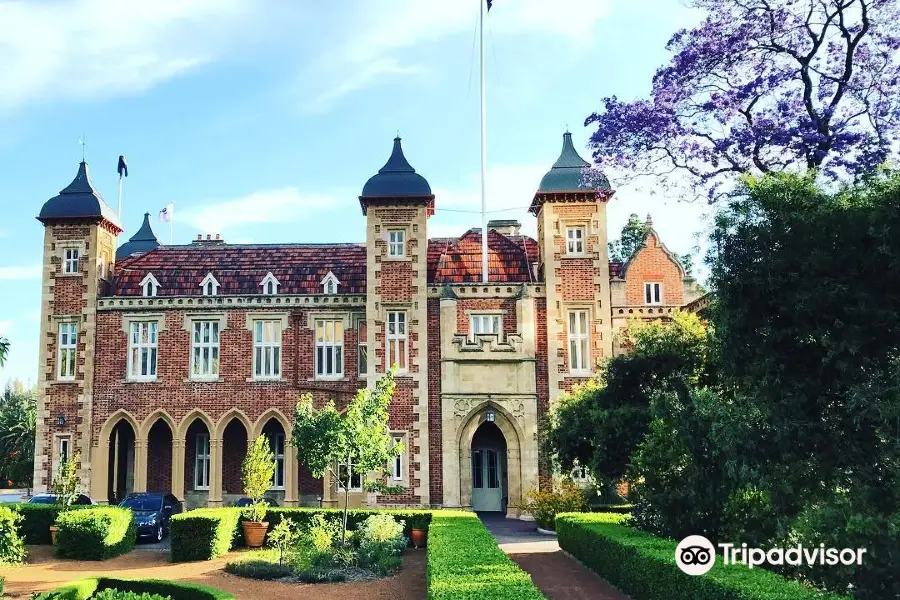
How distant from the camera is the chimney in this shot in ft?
120

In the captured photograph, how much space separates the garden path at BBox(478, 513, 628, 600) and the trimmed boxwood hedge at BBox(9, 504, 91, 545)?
11.9 m

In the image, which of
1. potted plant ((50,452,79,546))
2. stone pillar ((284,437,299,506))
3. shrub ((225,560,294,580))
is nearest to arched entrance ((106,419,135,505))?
potted plant ((50,452,79,546))

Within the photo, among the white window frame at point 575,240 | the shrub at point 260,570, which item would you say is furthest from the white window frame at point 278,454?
the shrub at point 260,570

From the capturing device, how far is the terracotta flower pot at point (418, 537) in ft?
69.8

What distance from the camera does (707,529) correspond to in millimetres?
15328

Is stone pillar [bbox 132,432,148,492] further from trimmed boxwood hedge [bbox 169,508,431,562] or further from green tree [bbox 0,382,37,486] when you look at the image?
green tree [bbox 0,382,37,486]

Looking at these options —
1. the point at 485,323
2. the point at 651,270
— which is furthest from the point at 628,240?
the point at 485,323

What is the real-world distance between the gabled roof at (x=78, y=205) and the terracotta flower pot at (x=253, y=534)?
15017mm

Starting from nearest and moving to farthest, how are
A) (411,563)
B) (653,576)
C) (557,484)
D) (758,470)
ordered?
(653,576)
(758,470)
(411,563)
(557,484)

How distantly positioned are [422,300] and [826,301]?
1837 cm

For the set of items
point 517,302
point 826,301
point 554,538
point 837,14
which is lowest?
point 554,538

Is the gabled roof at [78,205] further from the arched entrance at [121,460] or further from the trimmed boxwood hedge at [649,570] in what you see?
the trimmed boxwood hedge at [649,570]

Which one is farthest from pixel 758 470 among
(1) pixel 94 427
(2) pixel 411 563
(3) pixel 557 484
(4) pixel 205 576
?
(1) pixel 94 427

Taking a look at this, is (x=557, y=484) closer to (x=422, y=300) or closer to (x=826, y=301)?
(x=422, y=300)
